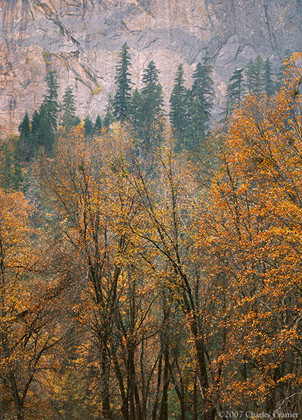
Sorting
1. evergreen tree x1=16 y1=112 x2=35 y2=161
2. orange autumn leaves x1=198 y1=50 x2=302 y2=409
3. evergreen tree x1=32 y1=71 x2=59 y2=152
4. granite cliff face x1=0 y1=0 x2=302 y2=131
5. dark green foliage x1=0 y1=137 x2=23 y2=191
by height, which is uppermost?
granite cliff face x1=0 y1=0 x2=302 y2=131

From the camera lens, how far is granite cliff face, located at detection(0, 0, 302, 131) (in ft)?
266

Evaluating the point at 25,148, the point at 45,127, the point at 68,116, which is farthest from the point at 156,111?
the point at 25,148

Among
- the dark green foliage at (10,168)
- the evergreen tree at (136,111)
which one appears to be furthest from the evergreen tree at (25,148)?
the evergreen tree at (136,111)

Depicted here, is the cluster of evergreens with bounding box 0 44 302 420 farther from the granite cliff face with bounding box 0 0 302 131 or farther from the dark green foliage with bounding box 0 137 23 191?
the granite cliff face with bounding box 0 0 302 131

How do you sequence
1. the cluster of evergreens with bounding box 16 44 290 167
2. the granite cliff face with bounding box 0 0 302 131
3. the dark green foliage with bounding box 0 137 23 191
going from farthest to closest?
the granite cliff face with bounding box 0 0 302 131 < the cluster of evergreens with bounding box 16 44 290 167 < the dark green foliage with bounding box 0 137 23 191

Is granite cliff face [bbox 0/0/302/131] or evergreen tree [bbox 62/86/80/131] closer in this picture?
evergreen tree [bbox 62/86/80/131]

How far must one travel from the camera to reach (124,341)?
12.0 m

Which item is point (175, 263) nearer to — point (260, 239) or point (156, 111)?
point (260, 239)

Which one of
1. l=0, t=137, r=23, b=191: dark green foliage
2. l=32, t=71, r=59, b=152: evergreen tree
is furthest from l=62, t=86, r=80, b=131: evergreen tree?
l=0, t=137, r=23, b=191: dark green foliage

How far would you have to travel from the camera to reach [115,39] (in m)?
90.0

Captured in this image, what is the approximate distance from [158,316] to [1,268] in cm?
728

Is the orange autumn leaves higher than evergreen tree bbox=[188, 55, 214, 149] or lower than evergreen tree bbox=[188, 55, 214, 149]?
lower

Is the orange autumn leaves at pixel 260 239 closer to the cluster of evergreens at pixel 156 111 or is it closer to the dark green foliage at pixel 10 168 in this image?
the dark green foliage at pixel 10 168

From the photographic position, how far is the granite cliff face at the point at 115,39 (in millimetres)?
81000
